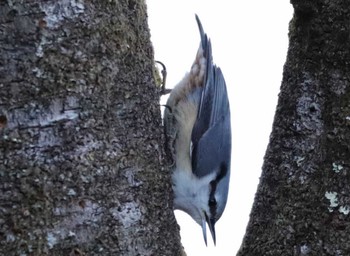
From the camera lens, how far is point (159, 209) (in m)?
2.01

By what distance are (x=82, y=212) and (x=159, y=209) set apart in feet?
0.95

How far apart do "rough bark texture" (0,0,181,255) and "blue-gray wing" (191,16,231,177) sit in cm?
115

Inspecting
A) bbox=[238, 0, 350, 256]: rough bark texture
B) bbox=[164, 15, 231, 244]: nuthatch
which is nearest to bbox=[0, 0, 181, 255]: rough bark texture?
bbox=[238, 0, 350, 256]: rough bark texture

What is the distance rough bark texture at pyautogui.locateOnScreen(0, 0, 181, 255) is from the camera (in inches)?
68.6

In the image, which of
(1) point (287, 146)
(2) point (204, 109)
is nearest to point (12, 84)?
(1) point (287, 146)

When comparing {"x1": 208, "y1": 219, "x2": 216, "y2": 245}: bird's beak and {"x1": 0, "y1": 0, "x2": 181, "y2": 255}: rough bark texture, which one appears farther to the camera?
{"x1": 208, "y1": 219, "x2": 216, "y2": 245}: bird's beak

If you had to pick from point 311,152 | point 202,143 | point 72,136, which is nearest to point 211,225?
point 202,143

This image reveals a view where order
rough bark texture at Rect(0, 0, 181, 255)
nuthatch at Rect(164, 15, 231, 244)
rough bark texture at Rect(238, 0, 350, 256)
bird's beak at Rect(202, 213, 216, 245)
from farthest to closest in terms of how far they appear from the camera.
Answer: bird's beak at Rect(202, 213, 216, 245), nuthatch at Rect(164, 15, 231, 244), rough bark texture at Rect(238, 0, 350, 256), rough bark texture at Rect(0, 0, 181, 255)

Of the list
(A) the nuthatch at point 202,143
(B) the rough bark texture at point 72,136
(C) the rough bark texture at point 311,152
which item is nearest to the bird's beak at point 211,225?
(A) the nuthatch at point 202,143

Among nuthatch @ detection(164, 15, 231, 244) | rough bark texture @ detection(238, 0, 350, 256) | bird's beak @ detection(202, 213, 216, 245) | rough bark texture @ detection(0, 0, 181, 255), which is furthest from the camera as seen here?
bird's beak @ detection(202, 213, 216, 245)

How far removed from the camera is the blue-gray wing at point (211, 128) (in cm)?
312

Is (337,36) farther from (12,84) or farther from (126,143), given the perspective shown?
(12,84)

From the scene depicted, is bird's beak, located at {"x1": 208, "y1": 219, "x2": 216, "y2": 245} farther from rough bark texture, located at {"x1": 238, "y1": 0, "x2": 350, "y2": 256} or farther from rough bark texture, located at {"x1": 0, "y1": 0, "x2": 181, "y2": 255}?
rough bark texture, located at {"x1": 0, "y1": 0, "x2": 181, "y2": 255}

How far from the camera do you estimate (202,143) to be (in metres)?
3.12
